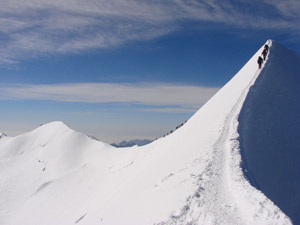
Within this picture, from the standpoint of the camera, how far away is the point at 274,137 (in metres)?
19.1

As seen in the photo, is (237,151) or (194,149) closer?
(237,151)

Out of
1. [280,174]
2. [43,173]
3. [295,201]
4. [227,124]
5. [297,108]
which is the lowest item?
[43,173]

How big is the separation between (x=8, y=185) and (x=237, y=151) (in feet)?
209

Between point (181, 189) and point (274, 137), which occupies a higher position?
point (274, 137)

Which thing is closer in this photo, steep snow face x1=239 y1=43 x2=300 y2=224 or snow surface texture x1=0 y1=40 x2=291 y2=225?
snow surface texture x1=0 y1=40 x2=291 y2=225

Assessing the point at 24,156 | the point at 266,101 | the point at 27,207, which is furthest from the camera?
the point at 24,156

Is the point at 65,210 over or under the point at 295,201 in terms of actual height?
under

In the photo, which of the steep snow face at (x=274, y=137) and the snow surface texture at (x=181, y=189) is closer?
the snow surface texture at (x=181, y=189)

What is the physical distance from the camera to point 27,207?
49469 mm

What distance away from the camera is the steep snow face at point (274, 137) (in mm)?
15094

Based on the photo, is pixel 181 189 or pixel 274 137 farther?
pixel 274 137

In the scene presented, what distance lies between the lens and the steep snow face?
594 inches

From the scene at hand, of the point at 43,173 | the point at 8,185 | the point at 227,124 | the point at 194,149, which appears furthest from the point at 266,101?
the point at 8,185

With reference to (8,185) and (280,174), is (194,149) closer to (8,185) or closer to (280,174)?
(280,174)
